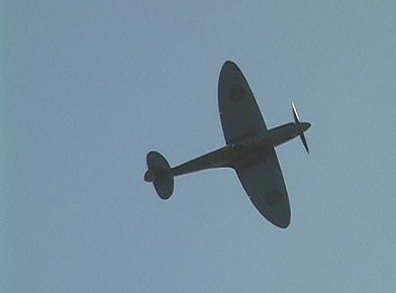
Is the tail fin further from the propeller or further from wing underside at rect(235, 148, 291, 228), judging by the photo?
the propeller

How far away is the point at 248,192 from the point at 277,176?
211cm

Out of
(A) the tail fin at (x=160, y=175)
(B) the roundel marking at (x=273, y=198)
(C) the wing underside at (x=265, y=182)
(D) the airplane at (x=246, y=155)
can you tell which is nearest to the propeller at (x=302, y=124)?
(D) the airplane at (x=246, y=155)

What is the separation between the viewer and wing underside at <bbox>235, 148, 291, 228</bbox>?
5150 centimetres

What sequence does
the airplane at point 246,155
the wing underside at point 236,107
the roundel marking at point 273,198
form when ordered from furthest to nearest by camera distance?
the wing underside at point 236,107
the roundel marking at point 273,198
the airplane at point 246,155

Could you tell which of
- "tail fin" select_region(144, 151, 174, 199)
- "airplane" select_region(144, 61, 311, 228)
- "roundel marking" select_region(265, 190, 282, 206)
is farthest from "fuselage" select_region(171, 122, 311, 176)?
"roundel marking" select_region(265, 190, 282, 206)

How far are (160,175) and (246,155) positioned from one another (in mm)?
5494

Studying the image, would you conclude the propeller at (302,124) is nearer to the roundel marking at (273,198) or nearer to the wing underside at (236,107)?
the wing underside at (236,107)

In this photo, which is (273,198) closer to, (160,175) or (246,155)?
(246,155)

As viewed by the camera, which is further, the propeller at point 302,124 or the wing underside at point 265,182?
the wing underside at point 265,182

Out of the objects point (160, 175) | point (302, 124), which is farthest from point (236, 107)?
point (160, 175)

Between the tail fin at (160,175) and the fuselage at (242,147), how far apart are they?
0.50 m

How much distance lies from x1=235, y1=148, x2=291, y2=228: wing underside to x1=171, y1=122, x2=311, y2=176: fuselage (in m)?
1.43

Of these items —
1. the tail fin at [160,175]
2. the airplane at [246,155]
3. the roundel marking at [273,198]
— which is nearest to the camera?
the tail fin at [160,175]

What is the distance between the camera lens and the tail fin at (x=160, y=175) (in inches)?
1944
